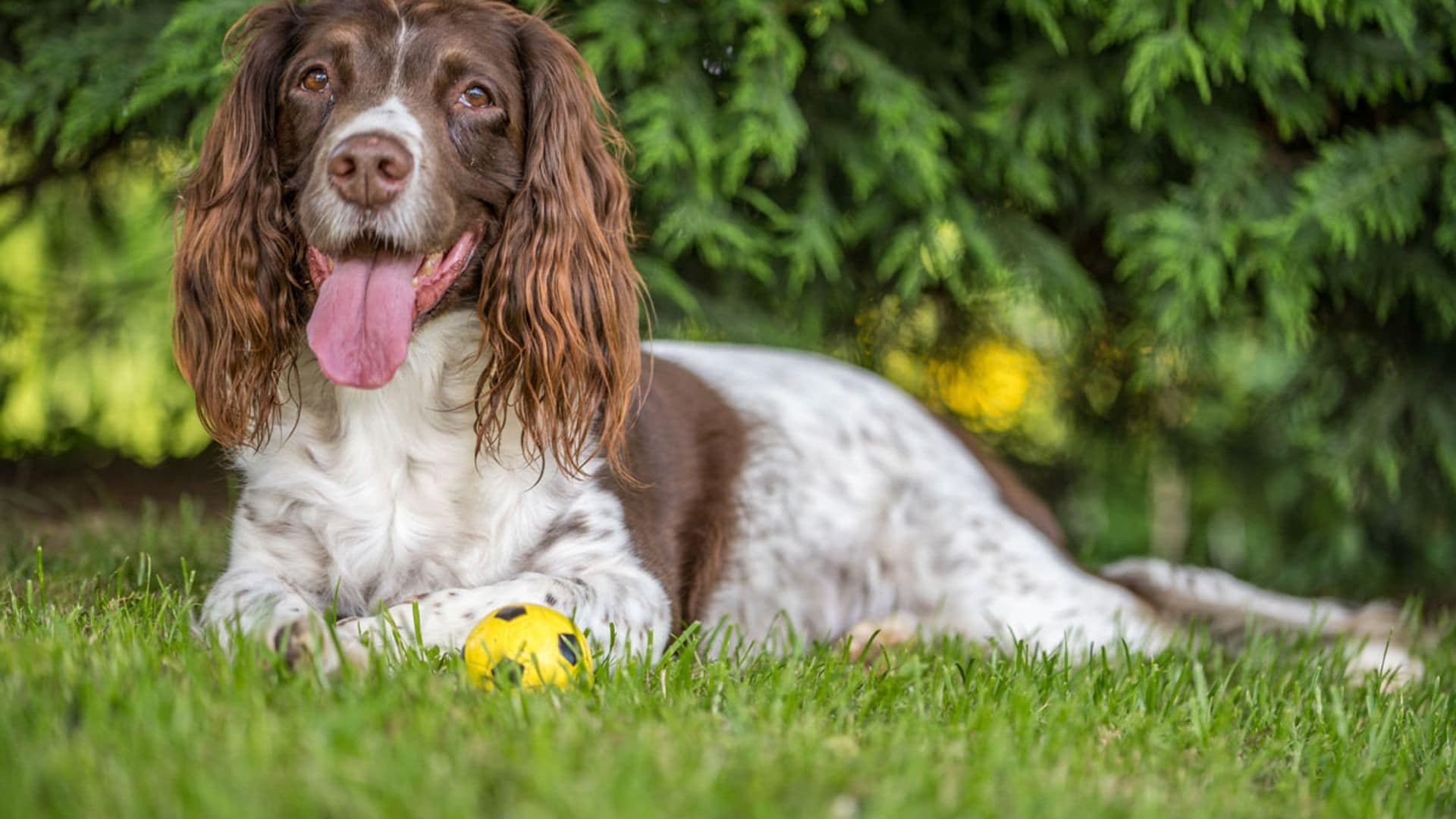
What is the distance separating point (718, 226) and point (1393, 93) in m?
2.38

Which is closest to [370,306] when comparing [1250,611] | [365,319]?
[365,319]

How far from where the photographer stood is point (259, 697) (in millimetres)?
1772

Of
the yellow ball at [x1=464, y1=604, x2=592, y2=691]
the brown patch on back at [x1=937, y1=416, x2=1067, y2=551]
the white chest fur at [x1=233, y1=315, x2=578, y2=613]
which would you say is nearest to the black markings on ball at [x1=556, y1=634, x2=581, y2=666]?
the yellow ball at [x1=464, y1=604, x2=592, y2=691]

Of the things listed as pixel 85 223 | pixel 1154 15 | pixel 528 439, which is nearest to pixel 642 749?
pixel 528 439

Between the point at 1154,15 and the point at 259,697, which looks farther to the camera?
the point at 1154,15

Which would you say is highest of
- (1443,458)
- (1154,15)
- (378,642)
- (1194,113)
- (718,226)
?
(1154,15)

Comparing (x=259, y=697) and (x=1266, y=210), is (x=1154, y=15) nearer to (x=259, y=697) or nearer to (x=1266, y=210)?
(x=1266, y=210)

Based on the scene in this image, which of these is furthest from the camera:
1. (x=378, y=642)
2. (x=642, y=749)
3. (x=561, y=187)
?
(x=561, y=187)

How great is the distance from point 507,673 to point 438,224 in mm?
916

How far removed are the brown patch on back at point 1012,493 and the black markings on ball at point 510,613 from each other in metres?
1.86

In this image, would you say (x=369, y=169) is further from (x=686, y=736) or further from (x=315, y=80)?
(x=686, y=736)

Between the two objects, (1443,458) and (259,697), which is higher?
(259,697)

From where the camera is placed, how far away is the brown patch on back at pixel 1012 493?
3762mm

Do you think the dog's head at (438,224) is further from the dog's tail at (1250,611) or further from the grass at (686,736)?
the dog's tail at (1250,611)
